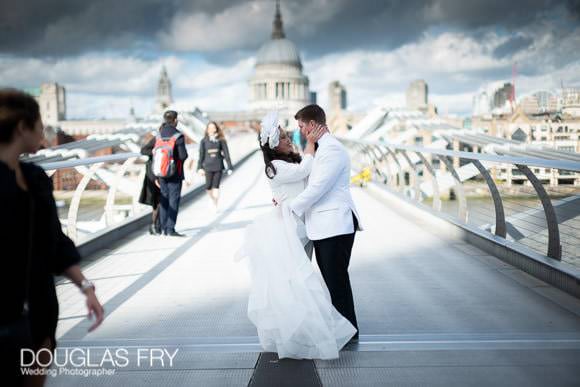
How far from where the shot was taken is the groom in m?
4.14

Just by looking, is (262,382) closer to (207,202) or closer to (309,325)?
(309,325)

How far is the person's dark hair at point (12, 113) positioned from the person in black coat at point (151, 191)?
675cm

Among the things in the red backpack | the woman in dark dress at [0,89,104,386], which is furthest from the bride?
the red backpack

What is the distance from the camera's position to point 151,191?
9.11m

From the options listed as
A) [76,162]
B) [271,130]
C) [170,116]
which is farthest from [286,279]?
[170,116]

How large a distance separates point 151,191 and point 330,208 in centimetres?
525

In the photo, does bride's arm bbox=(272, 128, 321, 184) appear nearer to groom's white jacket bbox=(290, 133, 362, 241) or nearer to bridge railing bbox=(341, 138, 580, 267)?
groom's white jacket bbox=(290, 133, 362, 241)

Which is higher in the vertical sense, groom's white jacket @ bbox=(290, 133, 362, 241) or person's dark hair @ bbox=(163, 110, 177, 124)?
person's dark hair @ bbox=(163, 110, 177, 124)

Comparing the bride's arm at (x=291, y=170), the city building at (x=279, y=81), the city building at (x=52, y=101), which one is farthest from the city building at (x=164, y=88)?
the bride's arm at (x=291, y=170)

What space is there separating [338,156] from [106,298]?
247 cm

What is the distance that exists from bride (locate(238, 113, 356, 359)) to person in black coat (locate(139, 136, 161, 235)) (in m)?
4.92

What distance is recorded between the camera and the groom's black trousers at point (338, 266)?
4.25 m

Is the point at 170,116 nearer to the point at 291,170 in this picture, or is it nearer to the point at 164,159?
the point at 164,159

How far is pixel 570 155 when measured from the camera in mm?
6148
